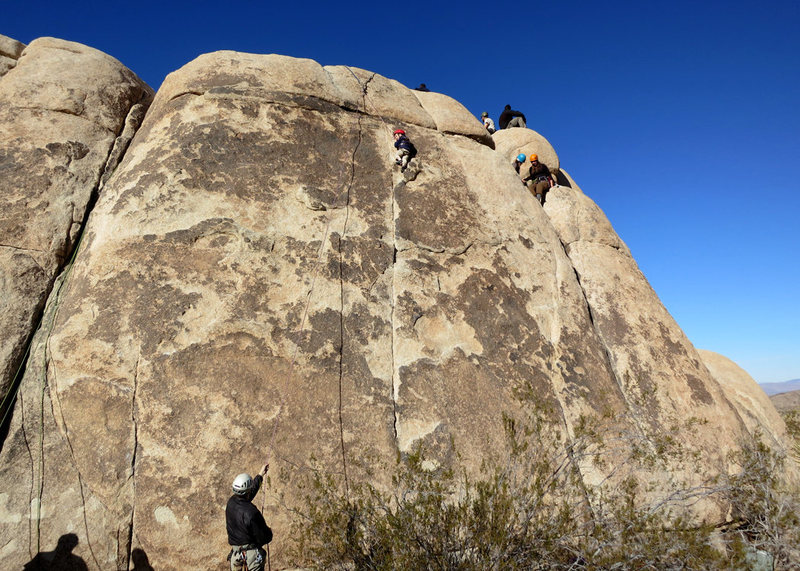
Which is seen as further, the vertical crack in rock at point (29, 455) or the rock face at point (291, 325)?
the rock face at point (291, 325)

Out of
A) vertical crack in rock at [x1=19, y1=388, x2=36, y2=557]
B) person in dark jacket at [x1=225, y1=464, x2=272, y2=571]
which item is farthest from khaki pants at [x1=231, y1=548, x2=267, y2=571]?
vertical crack in rock at [x1=19, y1=388, x2=36, y2=557]

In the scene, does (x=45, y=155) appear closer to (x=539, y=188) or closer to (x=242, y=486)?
(x=242, y=486)

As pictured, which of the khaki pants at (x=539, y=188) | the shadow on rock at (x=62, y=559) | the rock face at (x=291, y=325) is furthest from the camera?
the khaki pants at (x=539, y=188)

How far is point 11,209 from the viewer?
188 inches

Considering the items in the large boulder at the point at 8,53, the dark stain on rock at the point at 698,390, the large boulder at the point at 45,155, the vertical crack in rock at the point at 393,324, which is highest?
the large boulder at the point at 8,53

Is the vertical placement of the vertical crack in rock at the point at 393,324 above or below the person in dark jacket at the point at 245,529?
above

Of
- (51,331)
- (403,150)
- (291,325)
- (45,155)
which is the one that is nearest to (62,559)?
(51,331)

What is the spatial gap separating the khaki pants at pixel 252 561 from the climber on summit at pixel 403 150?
15.0 ft

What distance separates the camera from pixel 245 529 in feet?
11.1

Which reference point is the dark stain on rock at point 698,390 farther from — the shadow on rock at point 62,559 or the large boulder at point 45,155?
the large boulder at point 45,155

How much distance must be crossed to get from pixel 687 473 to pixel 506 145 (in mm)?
6080

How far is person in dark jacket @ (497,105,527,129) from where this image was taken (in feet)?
36.2

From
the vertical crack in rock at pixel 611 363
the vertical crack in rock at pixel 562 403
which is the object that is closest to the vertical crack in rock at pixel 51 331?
the vertical crack in rock at pixel 562 403

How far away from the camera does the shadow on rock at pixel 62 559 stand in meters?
3.54
